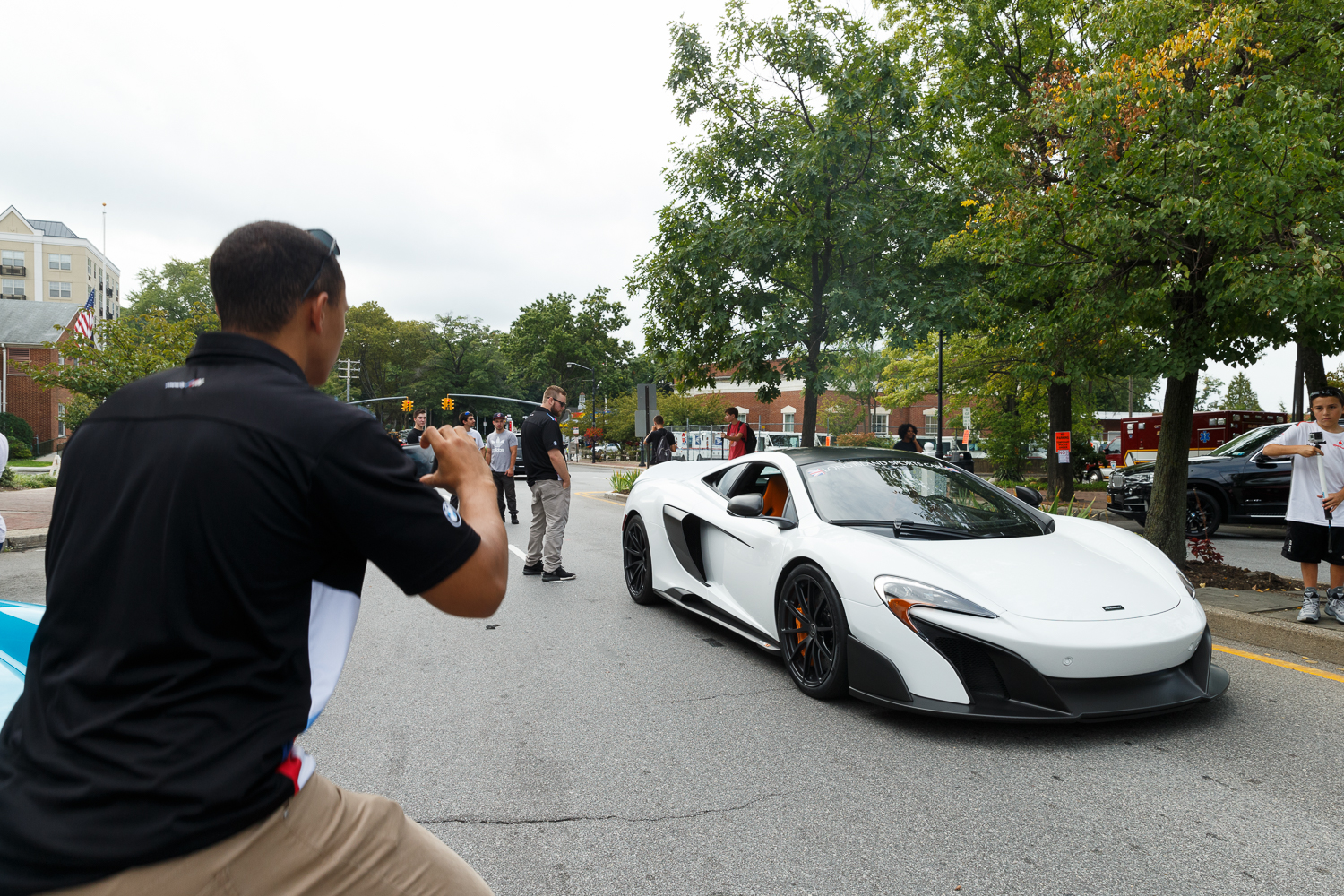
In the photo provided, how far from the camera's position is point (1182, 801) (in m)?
3.34

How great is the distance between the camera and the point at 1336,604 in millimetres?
5758

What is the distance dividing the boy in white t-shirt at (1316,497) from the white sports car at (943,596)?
5.75 feet

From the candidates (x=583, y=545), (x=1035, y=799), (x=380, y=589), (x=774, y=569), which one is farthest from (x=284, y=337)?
(x=583, y=545)

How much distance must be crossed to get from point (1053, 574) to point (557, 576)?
532 centimetres

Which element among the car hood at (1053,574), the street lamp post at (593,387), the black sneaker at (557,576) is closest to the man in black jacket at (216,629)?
the car hood at (1053,574)

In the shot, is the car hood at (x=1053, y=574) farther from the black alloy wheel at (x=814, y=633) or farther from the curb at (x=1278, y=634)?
the curb at (x=1278, y=634)

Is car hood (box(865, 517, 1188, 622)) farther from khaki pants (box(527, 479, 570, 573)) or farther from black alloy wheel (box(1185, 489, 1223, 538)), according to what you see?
black alloy wheel (box(1185, 489, 1223, 538))

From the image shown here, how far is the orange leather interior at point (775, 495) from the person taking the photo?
20.7 feet

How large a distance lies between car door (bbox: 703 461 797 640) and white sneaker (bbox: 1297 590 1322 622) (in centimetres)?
350

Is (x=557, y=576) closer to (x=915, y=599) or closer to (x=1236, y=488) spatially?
(x=915, y=599)

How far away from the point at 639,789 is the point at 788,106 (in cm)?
1233

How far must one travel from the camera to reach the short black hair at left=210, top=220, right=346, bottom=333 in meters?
1.41

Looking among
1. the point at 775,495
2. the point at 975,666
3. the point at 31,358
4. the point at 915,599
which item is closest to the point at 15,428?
the point at 31,358

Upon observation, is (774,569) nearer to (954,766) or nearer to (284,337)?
(954,766)
